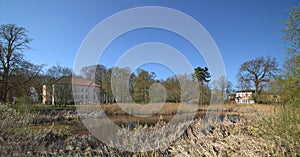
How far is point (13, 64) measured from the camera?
11.2 m

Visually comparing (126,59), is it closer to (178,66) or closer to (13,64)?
(178,66)

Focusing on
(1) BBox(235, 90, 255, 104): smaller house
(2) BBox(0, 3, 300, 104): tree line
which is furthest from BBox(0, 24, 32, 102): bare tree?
(1) BBox(235, 90, 255, 104): smaller house

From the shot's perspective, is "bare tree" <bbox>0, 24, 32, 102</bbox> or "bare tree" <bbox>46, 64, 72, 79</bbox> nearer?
"bare tree" <bbox>0, 24, 32, 102</bbox>

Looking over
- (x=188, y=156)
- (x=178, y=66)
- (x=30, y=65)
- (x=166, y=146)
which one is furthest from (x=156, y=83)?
(x=30, y=65)

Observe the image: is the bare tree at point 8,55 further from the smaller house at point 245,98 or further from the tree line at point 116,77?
the smaller house at point 245,98

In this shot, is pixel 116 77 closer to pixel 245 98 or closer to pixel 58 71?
pixel 58 71

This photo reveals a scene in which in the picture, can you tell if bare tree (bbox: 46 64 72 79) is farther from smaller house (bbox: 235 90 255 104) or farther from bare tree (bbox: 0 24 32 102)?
smaller house (bbox: 235 90 255 104)

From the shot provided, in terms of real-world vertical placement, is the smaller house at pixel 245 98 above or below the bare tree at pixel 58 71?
below

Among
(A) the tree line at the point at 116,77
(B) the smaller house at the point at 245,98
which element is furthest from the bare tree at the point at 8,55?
(B) the smaller house at the point at 245,98

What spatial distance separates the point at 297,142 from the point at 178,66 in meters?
3.28

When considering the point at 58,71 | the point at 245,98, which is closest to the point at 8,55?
the point at 58,71

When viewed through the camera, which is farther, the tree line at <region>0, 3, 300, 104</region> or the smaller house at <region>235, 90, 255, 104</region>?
the smaller house at <region>235, 90, 255, 104</region>

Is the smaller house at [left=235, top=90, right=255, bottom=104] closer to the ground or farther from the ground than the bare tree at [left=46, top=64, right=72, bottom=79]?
closer to the ground

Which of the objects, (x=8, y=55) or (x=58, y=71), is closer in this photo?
(x=8, y=55)
